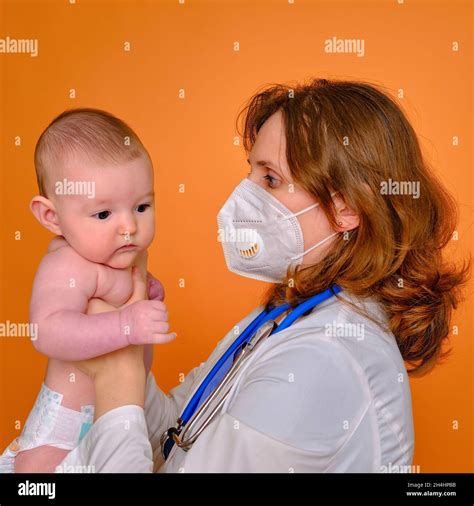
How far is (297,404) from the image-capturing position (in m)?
2.00

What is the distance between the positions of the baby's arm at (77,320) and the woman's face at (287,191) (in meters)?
0.53

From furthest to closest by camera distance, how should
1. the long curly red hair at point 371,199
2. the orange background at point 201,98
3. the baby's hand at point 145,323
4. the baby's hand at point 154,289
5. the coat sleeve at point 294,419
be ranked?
1. the orange background at point 201,98
2. the baby's hand at point 154,289
3. the long curly red hair at point 371,199
4. the baby's hand at point 145,323
5. the coat sleeve at point 294,419

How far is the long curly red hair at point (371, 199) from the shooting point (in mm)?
2344

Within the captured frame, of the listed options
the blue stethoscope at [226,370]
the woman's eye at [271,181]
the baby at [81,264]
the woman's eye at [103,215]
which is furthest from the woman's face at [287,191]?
the woman's eye at [103,215]

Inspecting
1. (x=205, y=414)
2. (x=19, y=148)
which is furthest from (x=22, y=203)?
(x=205, y=414)

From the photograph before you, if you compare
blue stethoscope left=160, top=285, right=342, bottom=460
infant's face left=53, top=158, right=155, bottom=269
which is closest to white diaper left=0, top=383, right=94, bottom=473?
blue stethoscope left=160, top=285, right=342, bottom=460

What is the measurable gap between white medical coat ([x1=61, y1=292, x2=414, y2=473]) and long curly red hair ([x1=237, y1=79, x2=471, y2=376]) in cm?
13

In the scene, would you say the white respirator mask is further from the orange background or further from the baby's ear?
the orange background

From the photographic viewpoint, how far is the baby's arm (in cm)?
226

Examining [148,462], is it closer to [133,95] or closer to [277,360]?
[277,360]

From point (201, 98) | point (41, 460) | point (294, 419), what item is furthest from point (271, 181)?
point (201, 98)

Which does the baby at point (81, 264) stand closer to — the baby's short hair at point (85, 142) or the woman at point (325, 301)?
the baby's short hair at point (85, 142)

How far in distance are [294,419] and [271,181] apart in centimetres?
83
